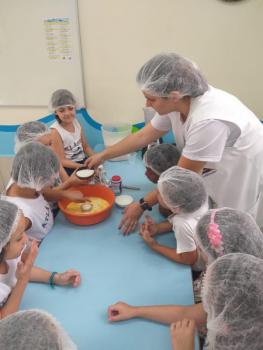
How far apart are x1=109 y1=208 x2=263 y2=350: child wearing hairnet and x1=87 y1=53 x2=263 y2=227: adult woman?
34 cm

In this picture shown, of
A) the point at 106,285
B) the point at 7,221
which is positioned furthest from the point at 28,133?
the point at 106,285

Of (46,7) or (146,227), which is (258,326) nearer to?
(146,227)

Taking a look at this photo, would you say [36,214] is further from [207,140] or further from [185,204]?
[207,140]

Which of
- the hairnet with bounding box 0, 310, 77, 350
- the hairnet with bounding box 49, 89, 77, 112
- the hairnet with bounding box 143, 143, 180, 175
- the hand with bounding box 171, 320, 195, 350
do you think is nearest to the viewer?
the hairnet with bounding box 0, 310, 77, 350

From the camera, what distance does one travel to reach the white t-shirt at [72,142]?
206 centimetres

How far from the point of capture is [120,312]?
1016mm

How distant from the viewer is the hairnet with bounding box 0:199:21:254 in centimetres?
98

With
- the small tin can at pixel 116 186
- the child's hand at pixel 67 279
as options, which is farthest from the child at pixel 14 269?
the small tin can at pixel 116 186

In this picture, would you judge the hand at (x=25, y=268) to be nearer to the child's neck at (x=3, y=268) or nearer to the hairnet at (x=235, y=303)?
the child's neck at (x=3, y=268)

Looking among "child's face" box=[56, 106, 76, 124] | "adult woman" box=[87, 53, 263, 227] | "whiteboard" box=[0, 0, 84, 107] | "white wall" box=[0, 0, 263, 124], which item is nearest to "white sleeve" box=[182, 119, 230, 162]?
"adult woman" box=[87, 53, 263, 227]

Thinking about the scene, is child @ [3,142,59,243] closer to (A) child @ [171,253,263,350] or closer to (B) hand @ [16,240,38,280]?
(B) hand @ [16,240,38,280]

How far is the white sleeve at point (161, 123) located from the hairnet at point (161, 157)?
0.13 metres

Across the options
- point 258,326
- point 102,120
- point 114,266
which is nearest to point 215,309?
point 258,326

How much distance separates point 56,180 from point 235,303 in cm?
117
